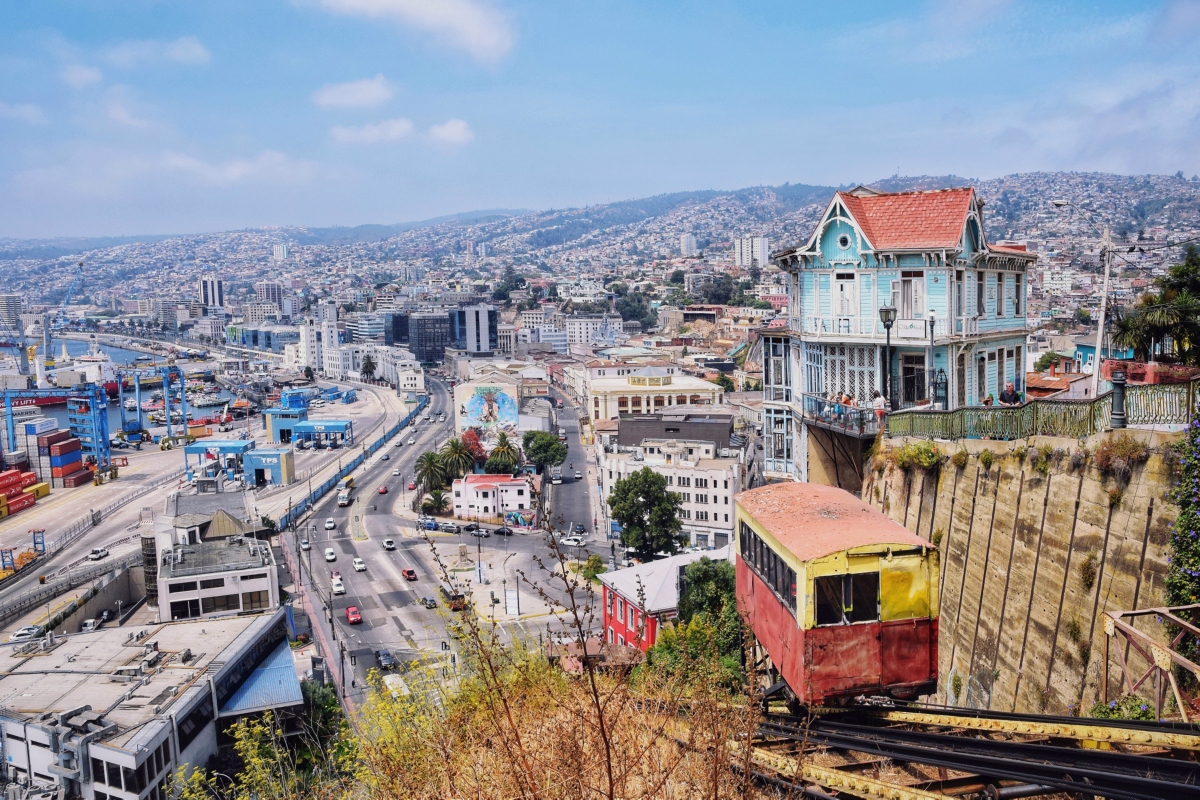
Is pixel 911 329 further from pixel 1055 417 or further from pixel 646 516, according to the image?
pixel 646 516

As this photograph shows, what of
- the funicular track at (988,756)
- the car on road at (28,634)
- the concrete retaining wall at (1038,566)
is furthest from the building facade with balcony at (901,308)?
the car on road at (28,634)

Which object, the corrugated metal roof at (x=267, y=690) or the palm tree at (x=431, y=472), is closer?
the corrugated metal roof at (x=267, y=690)

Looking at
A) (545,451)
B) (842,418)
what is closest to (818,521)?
(842,418)

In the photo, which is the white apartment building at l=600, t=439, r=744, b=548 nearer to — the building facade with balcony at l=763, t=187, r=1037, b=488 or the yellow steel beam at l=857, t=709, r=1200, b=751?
the building facade with balcony at l=763, t=187, r=1037, b=488

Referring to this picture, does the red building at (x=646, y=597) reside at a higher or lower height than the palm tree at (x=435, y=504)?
higher

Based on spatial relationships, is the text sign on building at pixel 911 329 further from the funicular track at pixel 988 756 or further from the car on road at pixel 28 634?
the car on road at pixel 28 634
